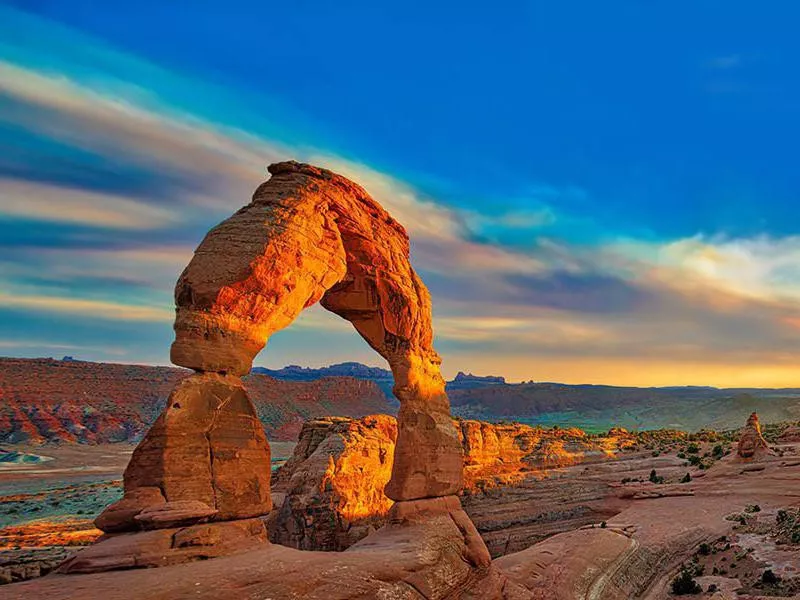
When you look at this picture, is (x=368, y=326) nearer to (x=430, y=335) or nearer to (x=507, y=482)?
(x=430, y=335)

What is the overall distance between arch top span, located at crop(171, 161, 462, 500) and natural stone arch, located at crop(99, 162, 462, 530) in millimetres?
33

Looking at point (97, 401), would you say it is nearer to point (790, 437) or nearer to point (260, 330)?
point (260, 330)

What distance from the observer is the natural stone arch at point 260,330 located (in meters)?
10.9

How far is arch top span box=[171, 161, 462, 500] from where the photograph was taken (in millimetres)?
11805

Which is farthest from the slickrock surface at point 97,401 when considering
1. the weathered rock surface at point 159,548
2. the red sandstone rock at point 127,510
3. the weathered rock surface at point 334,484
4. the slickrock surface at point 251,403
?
Result: the weathered rock surface at point 159,548

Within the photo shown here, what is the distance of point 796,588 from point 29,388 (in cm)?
11635

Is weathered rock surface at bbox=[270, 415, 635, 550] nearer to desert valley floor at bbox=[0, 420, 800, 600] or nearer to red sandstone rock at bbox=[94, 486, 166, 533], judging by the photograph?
desert valley floor at bbox=[0, 420, 800, 600]

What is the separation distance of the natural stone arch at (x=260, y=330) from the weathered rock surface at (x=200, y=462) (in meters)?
0.02

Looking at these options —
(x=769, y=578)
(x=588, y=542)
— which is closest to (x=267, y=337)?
(x=588, y=542)

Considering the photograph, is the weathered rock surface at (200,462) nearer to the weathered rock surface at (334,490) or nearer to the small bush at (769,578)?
the weathered rock surface at (334,490)

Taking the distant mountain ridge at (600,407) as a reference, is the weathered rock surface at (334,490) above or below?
above

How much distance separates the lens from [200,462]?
36.2 feet

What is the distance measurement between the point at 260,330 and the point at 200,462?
10.6 feet

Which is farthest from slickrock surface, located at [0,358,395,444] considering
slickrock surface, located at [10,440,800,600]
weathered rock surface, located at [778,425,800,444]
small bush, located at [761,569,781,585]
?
small bush, located at [761,569,781,585]
